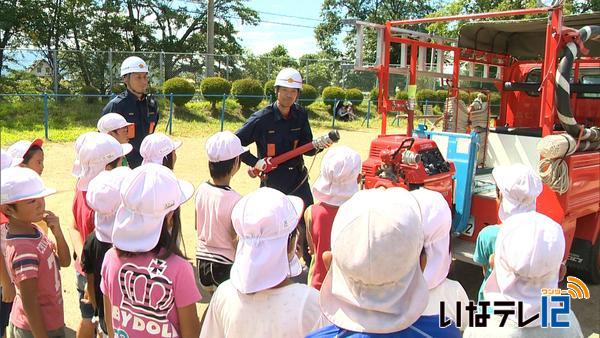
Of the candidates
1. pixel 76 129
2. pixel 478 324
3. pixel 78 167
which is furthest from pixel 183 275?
pixel 76 129

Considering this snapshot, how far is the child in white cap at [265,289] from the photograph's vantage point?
5.61 ft

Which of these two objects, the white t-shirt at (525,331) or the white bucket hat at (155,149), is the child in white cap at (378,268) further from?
the white bucket hat at (155,149)

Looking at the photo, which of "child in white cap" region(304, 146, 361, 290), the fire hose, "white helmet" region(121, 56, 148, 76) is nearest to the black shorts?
"child in white cap" region(304, 146, 361, 290)

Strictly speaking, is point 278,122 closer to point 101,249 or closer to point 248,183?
point 101,249

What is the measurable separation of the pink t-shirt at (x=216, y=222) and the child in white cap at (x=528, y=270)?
1.58 meters

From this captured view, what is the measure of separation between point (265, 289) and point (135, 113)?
323cm

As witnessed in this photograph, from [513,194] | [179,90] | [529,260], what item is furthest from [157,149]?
[179,90]

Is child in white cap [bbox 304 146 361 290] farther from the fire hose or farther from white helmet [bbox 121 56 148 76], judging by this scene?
white helmet [bbox 121 56 148 76]

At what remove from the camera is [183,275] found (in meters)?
1.94

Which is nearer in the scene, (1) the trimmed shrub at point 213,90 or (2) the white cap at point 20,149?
(2) the white cap at point 20,149

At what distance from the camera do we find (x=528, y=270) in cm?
170

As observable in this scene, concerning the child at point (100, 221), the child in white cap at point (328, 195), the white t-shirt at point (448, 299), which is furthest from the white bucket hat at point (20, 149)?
the white t-shirt at point (448, 299)

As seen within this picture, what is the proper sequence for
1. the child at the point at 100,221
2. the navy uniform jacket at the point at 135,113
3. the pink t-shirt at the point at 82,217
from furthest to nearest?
the navy uniform jacket at the point at 135,113, the pink t-shirt at the point at 82,217, the child at the point at 100,221

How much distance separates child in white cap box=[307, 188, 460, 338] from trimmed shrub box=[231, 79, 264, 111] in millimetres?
17220
